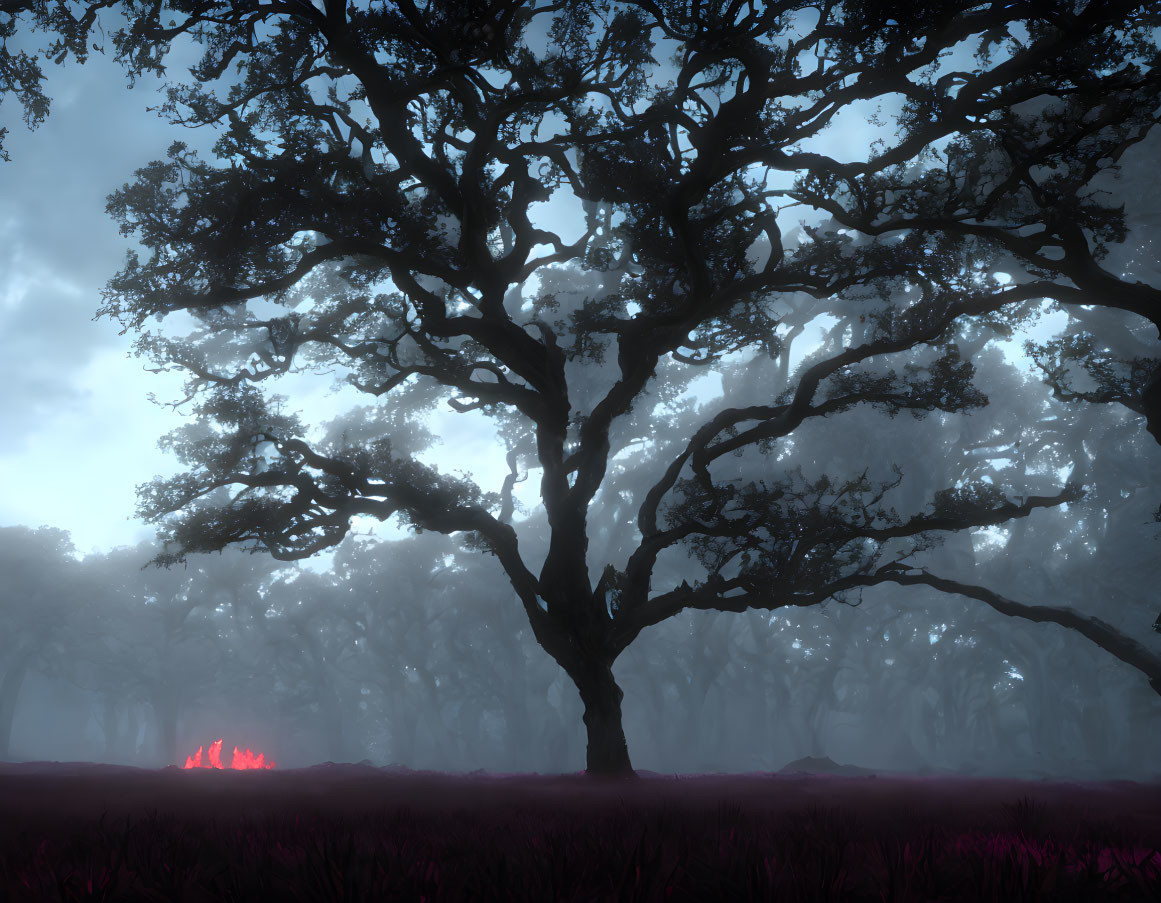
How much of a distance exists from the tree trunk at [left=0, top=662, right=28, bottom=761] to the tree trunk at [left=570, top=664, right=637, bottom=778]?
47.2 metres

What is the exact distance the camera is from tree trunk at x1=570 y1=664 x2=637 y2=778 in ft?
39.2

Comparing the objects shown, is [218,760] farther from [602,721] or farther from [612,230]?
[612,230]

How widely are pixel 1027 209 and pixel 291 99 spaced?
36.7 ft

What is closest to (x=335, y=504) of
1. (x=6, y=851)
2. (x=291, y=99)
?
(x=291, y=99)

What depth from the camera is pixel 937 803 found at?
6.88m

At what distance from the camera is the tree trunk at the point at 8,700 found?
43281 mm

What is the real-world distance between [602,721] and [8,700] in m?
50.2

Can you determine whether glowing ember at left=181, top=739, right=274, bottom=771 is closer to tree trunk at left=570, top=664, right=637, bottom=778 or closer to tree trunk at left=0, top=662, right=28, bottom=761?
tree trunk at left=570, top=664, right=637, bottom=778

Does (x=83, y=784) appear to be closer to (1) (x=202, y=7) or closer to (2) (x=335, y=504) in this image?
(2) (x=335, y=504)

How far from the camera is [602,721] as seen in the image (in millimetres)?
12109

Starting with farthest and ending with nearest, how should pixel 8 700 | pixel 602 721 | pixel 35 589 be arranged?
pixel 8 700
pixel 35 589
pixel 602 721

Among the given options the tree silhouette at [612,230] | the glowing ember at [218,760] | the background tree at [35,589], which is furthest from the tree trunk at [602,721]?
the background tree at [35,589]

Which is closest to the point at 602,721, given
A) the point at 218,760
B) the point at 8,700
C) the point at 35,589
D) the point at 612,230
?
the point at 612,230

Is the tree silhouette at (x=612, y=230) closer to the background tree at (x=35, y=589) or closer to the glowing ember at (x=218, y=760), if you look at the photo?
A: the glowing ember at (x=218, y=760)
